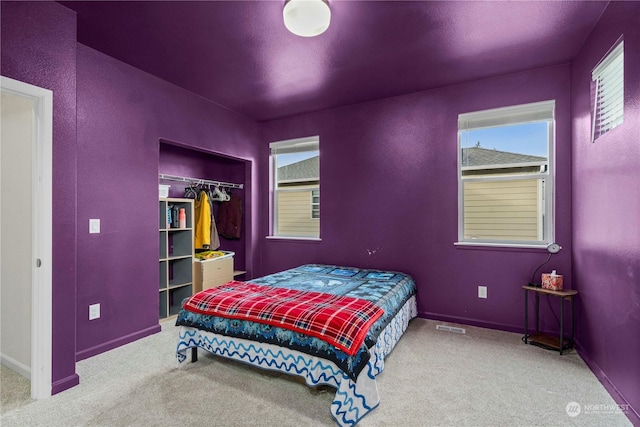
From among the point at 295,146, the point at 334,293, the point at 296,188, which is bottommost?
the point at 334,293

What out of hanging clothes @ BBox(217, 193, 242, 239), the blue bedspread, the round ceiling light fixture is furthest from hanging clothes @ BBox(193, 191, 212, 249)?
the round ceiling light fixture

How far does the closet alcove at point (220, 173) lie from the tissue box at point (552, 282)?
3477mm

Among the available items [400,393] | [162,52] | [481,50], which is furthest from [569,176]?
[162,52]

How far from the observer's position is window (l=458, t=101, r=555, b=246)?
120 inches

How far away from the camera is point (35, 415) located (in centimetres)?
182

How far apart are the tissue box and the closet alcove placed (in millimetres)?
3477

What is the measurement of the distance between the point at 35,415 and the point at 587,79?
178 inches

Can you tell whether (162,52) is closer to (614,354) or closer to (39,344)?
(39,344)

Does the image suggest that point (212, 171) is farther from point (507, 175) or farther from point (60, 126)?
point (507, 175)

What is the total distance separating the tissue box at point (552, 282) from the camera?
8.80 ft

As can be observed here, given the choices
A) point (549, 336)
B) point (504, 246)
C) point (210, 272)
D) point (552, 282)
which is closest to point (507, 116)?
point (504, 246)

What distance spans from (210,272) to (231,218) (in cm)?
96

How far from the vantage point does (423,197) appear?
3525 millimetres

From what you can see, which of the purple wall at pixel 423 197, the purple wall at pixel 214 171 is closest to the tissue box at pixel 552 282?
the purple wall at pixel 423 197
